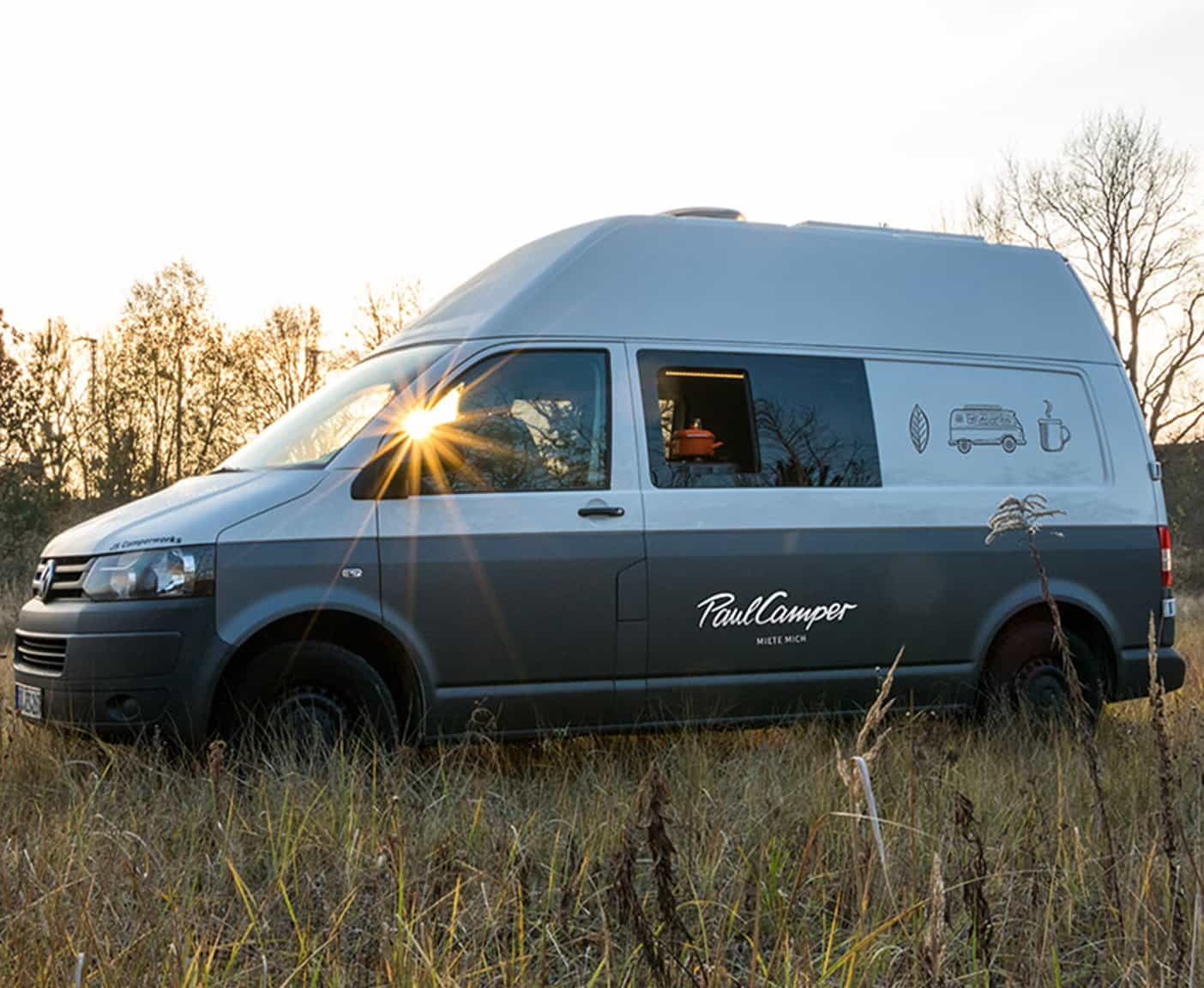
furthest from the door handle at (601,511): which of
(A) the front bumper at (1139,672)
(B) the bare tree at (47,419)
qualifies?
(B) the bare tree at (47,419)

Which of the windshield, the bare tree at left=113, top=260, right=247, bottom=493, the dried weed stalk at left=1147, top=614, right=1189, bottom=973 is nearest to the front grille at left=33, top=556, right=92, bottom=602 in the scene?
the windshield

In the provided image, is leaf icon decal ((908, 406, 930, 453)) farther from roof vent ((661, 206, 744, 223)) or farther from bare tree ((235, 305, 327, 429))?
bare tree ((235, 305, 327, 429))

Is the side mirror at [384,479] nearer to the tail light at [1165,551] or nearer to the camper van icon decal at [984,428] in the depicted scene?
the camper van icon decal at [984,428]

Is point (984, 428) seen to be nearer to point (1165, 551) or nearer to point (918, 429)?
point (918, 429)

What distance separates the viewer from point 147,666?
15.5ft

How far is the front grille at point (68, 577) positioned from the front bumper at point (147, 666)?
194 millimetres

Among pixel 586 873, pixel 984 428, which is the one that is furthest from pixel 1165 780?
pixel 984 428

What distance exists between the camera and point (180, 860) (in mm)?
3439

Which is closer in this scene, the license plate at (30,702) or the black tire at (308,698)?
the black tire at (308,698)

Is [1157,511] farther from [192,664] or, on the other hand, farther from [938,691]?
[192,664]

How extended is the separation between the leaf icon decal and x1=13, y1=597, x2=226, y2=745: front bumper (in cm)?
337

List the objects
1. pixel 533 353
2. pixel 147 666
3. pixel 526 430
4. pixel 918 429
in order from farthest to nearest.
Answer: pixel 918 429 < pixel 533 353 < pixel 526 430 < pixel 147 666

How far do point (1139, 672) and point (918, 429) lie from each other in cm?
175

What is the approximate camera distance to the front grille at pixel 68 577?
4.93 metres
